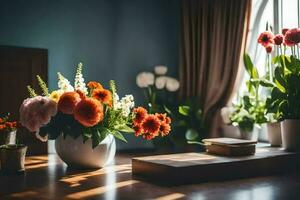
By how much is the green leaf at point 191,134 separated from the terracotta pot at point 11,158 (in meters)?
1.68

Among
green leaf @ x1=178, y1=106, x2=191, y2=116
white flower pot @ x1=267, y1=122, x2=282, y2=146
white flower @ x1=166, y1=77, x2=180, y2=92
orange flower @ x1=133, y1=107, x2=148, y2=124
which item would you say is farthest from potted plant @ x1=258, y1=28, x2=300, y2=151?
white flower @ x1=166, y1=77, x2=180, y2=92

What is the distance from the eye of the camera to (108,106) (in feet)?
7.06

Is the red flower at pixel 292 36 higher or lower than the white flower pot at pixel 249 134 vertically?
higher

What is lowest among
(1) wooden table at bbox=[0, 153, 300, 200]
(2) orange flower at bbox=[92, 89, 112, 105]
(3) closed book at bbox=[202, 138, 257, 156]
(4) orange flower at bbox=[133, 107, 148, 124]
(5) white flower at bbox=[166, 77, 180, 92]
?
(1) wooden table at bbox=[0, 153, 300, 200]

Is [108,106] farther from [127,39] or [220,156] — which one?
[127,39]

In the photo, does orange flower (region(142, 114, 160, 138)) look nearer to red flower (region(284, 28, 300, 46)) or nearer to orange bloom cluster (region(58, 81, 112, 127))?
orange bloom cluster (region(58, 81, 112, 127))

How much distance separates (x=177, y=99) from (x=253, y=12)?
38.5 inches

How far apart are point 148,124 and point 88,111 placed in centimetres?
28

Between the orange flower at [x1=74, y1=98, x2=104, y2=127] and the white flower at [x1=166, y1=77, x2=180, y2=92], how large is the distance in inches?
72.7

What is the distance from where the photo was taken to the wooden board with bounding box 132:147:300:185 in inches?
73.0

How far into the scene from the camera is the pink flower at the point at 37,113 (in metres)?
2.00

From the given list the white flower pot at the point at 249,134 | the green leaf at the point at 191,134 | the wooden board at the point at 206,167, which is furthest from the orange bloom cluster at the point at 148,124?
the green leaf at the point at 191,134

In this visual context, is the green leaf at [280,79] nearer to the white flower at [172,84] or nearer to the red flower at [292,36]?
the red flower at [292,36]

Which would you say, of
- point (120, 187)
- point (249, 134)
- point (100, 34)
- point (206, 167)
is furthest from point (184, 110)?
point (120, 187)
